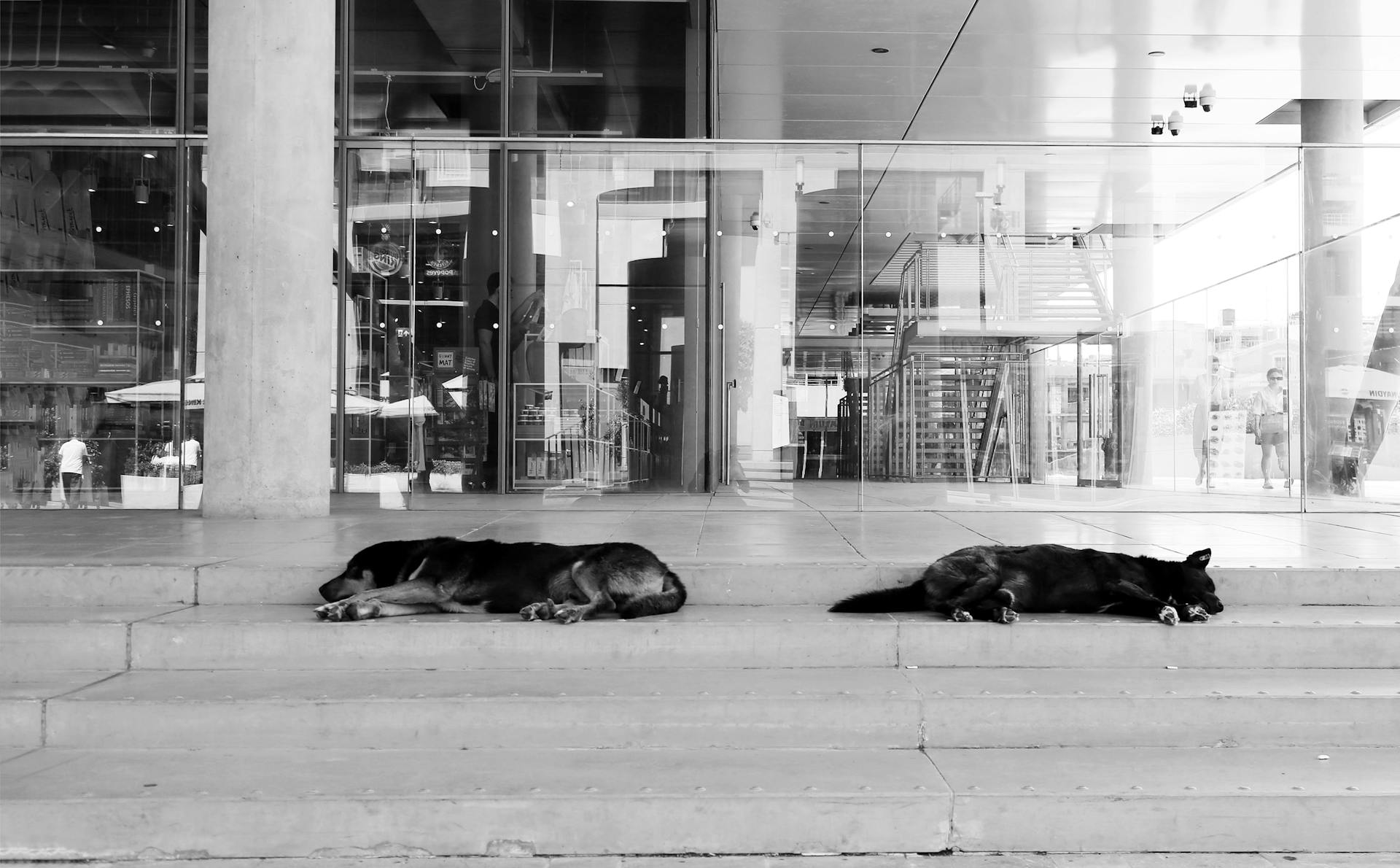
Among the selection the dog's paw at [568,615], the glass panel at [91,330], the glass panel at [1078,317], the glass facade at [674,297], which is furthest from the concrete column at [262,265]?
the glass panel at [1078,317]

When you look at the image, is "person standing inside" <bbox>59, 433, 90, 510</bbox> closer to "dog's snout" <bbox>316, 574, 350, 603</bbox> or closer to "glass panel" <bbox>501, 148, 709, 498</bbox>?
"glass panel" <bbox>501, 148, 709, 498</bbox>

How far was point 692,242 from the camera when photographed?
1144 centimetres

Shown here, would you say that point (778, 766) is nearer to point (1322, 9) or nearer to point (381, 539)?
point (381, 539)

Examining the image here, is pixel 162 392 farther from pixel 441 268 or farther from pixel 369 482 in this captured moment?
pixel 441 268

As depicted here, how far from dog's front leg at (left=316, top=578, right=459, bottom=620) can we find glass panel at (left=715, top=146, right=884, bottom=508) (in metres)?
4.97

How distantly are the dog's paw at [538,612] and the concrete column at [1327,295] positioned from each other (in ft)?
25.7

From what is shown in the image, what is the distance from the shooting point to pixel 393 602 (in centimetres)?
486

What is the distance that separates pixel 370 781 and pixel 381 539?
319 centimetres

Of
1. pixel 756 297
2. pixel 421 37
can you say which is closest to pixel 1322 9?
pixel 756 297

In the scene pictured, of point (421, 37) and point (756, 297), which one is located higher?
point (421, 37)

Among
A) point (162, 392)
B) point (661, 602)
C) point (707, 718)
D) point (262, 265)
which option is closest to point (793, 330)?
point (262, 265)

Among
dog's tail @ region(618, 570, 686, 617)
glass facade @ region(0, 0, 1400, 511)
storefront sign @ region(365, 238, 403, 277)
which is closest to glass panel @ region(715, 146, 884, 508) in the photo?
glass facade @ region(0, 0, 1400, 511)

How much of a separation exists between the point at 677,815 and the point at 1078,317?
8083mm

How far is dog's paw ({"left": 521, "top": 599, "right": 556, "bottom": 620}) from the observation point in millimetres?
4680
